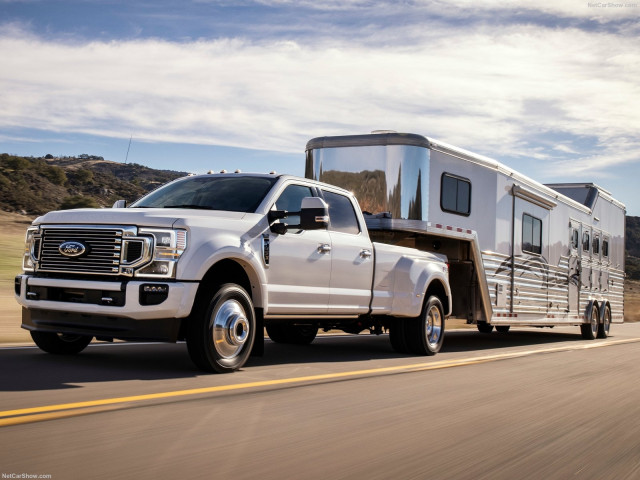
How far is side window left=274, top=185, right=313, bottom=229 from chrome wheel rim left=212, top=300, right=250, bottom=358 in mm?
1446

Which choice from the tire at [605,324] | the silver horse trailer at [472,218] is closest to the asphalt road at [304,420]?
the silver horse trailer at [472,218]

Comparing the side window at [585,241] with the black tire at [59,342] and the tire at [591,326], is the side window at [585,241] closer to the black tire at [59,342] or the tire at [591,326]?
the tire at [591,326]

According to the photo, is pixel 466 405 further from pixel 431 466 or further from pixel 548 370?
pixel 548 370

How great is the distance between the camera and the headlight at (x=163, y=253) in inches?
298

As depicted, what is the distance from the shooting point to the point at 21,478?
4035 mm

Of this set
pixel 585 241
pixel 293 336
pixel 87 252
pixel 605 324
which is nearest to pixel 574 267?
pixel 585 241

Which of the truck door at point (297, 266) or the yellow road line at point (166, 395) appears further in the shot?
the truck door at point (297, 266)

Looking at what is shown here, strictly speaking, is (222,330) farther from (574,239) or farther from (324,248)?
(574,239)

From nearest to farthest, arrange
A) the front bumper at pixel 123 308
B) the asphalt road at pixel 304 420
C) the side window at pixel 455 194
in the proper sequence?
1. the asphalt road at pixel 304 420
2. the front bumper at pixel 123 308
3. the side window at pixel 455 194

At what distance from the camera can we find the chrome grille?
25.1 feet

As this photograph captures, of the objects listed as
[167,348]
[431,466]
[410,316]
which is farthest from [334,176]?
[431,466]

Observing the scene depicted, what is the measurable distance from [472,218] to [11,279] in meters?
11.8

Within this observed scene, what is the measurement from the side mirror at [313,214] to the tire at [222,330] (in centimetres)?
112

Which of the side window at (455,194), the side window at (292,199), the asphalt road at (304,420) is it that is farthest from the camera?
the side window at (455,194)
